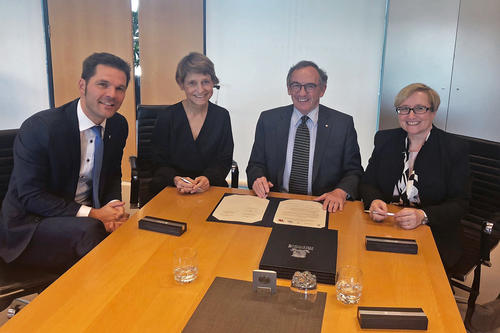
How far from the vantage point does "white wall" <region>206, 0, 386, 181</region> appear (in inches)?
176

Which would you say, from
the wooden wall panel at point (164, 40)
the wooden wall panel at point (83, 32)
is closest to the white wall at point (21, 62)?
the wooden wall panel at point (83, 32)

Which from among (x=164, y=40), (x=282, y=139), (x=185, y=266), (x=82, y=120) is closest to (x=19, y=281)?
(x=82, y=120)

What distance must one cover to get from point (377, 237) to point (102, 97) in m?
1.49

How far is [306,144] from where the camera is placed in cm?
266

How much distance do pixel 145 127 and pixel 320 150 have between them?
4.74 ft

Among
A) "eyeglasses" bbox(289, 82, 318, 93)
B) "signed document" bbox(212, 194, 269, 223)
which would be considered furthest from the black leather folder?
"eyeglasses" bbox(289, 82, 318, 93)

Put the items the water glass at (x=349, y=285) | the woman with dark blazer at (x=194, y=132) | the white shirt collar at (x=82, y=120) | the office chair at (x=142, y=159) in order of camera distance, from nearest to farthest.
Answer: the water glass at (x=349, y=285), the white shirt collar at (x=82, y=120), the woman with dark blazer at (x=194, y=132), the office chair at (x=142, y=159)

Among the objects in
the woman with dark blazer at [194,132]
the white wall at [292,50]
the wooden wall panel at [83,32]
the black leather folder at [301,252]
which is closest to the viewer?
the black leather folder at [301,252]

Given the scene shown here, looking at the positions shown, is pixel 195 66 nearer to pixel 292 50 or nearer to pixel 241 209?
pixel 241 209

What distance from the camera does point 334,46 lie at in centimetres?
455

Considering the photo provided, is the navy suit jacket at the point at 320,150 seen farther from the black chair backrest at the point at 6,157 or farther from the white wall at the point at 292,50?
the white wall at the point at 292,50

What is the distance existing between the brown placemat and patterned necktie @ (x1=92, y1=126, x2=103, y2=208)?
1.24 m

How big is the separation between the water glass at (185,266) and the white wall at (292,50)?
357 cm

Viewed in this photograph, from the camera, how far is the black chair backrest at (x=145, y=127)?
336 cm
